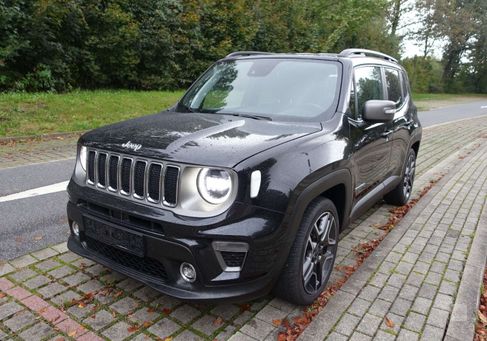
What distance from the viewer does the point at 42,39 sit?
12.8 meters

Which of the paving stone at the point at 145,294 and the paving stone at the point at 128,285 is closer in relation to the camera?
the paving stone at the point at 145,294

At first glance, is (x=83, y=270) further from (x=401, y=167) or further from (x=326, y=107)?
(x=401, y=167)

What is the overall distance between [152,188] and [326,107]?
5.48 feet

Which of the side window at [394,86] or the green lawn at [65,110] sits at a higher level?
the side window at [394,86]

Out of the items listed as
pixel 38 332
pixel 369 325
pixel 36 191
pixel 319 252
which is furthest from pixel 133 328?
pixel 36 191

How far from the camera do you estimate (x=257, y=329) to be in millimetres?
2797

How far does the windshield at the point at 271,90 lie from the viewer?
357 centimetres

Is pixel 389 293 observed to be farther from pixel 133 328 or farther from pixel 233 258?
pixel 133 328

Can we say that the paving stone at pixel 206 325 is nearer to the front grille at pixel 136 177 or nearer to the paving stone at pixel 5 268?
the front grille at pixel 136 177

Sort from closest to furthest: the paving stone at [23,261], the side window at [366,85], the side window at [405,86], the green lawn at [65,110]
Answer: the paving stone at [23,261] → the side window at [366,85] → the side window at [405,86] → the green lawn at [65,110]

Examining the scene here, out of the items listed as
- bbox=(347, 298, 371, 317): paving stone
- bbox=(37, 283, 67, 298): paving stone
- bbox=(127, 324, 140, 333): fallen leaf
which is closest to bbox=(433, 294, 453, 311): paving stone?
bbox=(347, 298, 371, 317): paving stone

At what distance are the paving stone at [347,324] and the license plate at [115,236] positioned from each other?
1408 millimetres

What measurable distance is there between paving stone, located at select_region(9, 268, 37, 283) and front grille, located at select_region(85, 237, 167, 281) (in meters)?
0.69

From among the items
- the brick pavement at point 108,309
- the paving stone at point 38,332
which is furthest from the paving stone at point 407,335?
the paving stone at point 38,332
